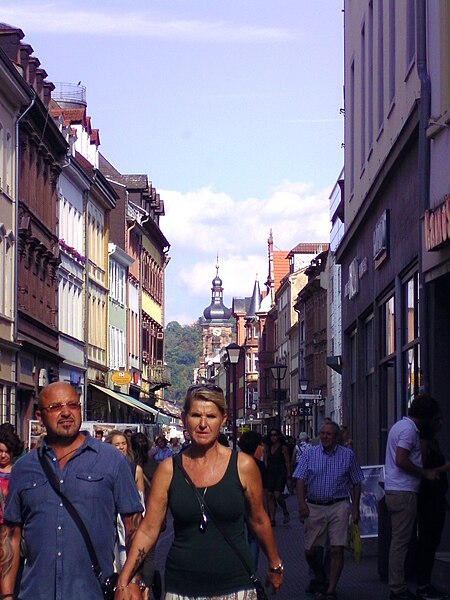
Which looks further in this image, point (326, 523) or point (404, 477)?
point (326, 523)

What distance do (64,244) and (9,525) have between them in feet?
139

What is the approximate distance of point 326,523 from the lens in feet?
46.0

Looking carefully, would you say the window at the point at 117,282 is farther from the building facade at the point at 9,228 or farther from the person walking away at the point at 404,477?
the person walking away at the point at 404,477

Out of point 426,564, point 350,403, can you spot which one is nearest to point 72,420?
point 426,564

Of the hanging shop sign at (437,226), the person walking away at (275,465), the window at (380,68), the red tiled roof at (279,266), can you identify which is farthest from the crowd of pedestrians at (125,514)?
the red tiled roof at (279,266)

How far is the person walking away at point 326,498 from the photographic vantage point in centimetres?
1393

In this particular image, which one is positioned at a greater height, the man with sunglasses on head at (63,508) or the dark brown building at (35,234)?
the dark brown building at (35,234)

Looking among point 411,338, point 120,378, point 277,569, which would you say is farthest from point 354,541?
point 120,378

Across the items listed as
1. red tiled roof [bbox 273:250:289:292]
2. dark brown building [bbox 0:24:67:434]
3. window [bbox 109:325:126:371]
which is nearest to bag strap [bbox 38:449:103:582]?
dark brown building [bbox 0:24:67:434]

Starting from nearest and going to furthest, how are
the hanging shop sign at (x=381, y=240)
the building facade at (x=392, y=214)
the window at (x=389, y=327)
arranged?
the building facade at (x=392, y=214) → the hanging shop sign at (x=381, y=240) → the window at (x=389, y=327)

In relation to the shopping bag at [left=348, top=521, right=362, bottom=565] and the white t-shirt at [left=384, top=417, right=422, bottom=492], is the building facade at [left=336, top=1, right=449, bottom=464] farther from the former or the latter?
the shopping bag at [left=348, top=521, right=362, bottom=565]

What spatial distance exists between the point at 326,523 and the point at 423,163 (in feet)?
14.9

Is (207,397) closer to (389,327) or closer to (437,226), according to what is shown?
(437,226)

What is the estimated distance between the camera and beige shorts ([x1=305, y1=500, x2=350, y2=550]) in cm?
1394
